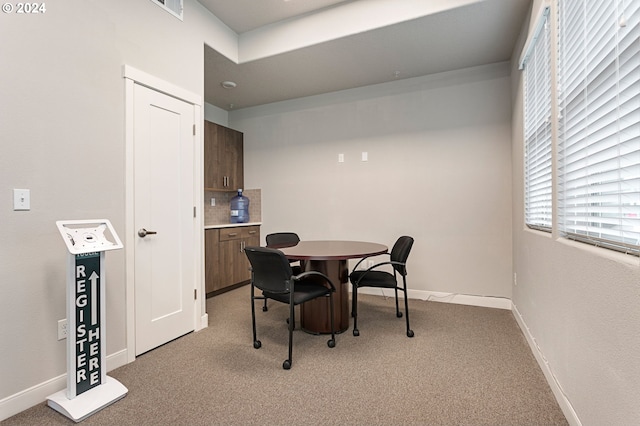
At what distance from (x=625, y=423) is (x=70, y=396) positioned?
2.66 metres

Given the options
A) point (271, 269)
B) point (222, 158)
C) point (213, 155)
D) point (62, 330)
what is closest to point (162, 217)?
point (62, 330)

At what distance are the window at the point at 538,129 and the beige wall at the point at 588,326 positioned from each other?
211 mm

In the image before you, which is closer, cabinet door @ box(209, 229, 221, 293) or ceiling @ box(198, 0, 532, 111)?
ceiling @ box(198, 0, 532, 111)

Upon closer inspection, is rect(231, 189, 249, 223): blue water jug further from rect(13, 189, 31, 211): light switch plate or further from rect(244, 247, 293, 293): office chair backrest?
rect(13, 189, 31, 211): light switch plate

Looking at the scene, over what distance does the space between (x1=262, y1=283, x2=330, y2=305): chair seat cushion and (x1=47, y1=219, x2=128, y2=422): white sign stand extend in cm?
108

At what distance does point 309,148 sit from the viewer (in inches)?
183

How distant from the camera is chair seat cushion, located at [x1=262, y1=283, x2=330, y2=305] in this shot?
231 centimetres

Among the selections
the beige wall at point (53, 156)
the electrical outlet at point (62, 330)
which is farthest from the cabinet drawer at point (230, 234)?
the electrical outlet at point (62, 330)

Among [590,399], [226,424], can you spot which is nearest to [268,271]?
[226,424]

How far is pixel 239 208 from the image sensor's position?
16.3 ft

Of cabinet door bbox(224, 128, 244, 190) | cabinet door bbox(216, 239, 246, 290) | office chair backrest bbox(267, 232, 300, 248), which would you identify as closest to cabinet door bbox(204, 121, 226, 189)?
cabinet door bbox(224, 128, 244, 190)

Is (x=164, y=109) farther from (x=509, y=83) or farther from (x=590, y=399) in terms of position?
(x=509, y=83)

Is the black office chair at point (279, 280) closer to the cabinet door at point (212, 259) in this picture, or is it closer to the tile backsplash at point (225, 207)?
the cabinet door at point (212, 259)

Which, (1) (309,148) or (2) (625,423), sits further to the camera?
(1) (309,148)
